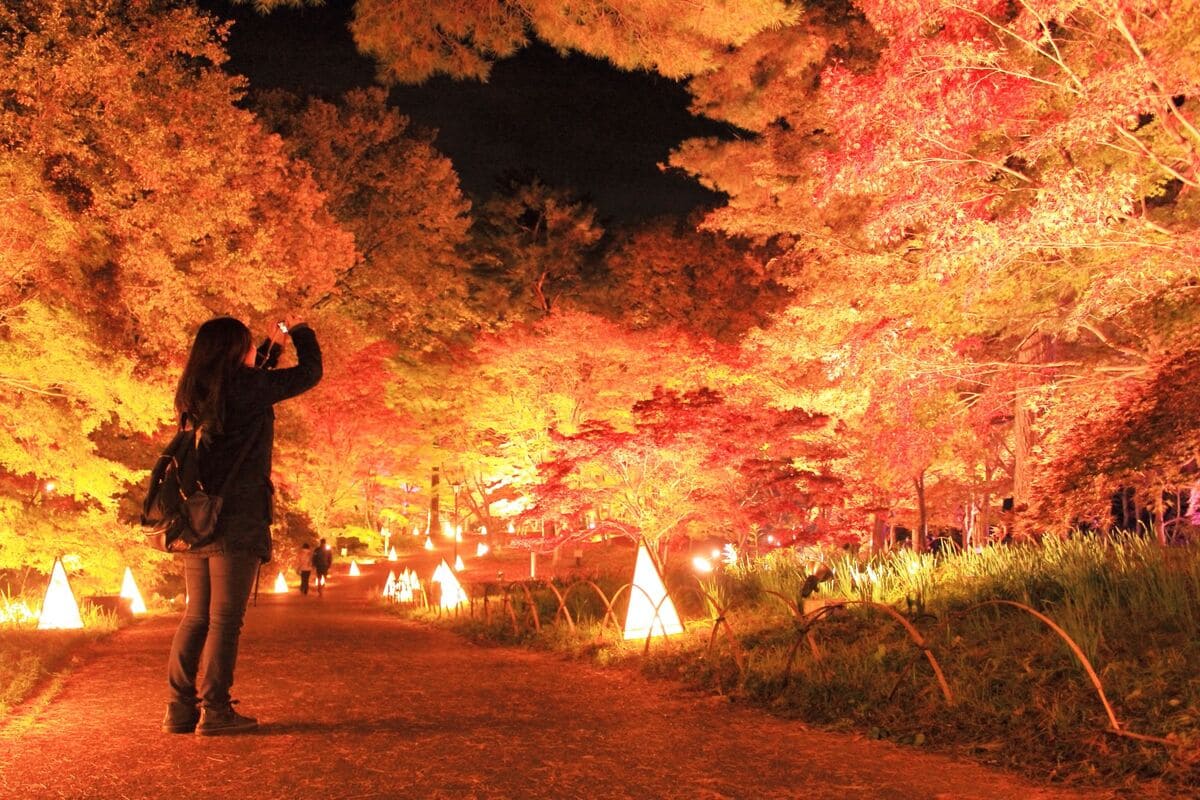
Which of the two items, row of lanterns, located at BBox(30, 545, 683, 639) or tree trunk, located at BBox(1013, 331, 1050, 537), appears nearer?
row of lanterns, located at BBox(30, 545, 683, 639)

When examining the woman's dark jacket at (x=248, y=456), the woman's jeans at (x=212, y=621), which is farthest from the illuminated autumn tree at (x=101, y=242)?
the woman's jeans at (x=212, y=621)

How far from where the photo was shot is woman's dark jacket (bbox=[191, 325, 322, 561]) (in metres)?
4.71

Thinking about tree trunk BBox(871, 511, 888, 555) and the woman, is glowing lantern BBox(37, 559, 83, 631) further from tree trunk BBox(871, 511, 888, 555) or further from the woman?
tree trunk BBox(871, 511, 888, 555)

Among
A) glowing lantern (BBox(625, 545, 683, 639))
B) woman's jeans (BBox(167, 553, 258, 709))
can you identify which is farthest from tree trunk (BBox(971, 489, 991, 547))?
woman's jeans (BBox(167, 553, 258, 709))

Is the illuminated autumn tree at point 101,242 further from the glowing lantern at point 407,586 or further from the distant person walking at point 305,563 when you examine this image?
the distant person walking at point 305,563

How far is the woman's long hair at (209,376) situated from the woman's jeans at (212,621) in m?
0.65

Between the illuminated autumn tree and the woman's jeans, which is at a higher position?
the illuminated autumn tree

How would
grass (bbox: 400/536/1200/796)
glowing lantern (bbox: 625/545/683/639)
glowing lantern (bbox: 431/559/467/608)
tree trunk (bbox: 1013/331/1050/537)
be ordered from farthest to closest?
glowing lantern (bbox: 431/559/467/608), tree trunk (bbox: 1013/331/1050/537), glowing lantern (bbox: 625/545/683/639), grass (bbox: 400/536/1200/796)

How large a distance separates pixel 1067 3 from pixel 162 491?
25.4 ft

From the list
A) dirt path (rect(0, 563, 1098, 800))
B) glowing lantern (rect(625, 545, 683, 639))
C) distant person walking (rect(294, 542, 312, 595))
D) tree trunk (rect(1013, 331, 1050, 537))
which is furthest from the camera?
distant person walking (rect(294, 542, 312, 595))

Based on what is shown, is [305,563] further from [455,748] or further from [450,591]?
[455,748]

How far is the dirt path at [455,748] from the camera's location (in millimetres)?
4156

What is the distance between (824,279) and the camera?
17016mm

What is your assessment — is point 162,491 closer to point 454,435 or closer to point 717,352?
point 717,352
